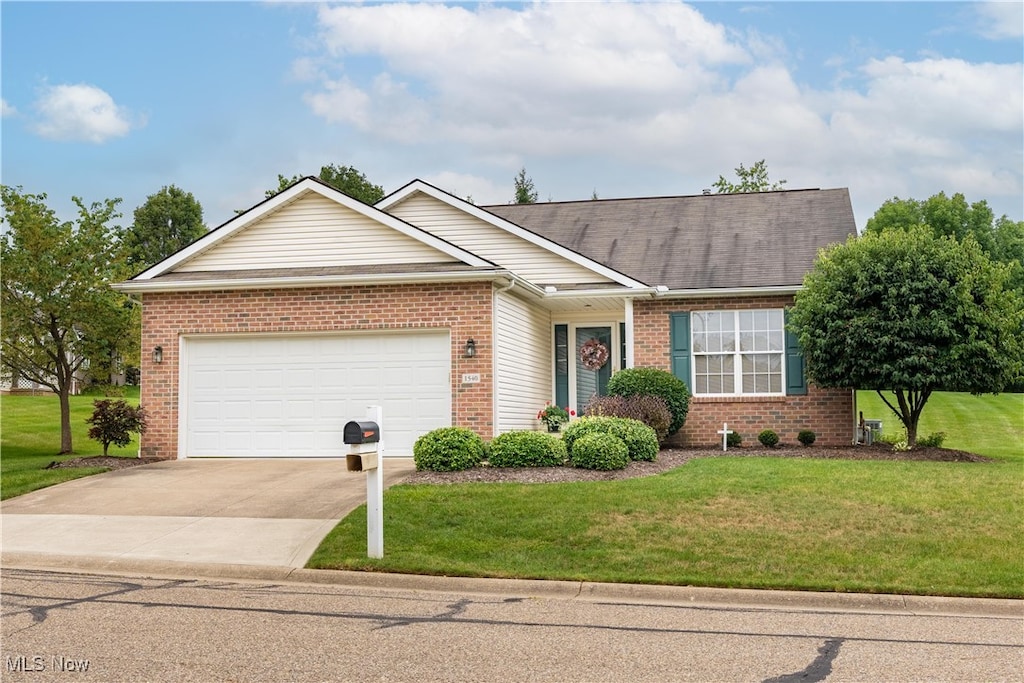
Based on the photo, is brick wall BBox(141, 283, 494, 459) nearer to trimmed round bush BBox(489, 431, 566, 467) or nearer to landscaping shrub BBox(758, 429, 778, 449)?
trimmed round bush BBox(489, 431, 566, 467)

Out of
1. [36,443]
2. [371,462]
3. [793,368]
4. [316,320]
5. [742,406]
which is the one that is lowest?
[36,443]

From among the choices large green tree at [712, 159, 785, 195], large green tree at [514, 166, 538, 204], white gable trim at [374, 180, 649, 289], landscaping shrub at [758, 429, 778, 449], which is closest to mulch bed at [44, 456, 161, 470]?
white gable trim at [374, 180, 649, 289]

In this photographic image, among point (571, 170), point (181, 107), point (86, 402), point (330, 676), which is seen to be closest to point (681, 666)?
point (330, 676)

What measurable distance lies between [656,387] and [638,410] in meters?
1.21

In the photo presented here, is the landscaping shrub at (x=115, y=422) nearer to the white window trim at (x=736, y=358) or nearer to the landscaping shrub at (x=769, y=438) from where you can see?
the white window trim at (x=736, y=358)

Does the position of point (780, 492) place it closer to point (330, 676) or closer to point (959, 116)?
point (330, 676)

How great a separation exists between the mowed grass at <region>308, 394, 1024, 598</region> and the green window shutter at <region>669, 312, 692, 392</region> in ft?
18.6

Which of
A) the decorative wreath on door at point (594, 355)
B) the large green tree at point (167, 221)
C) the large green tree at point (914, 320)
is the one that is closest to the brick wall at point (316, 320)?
the decorative wreath on door at point (594, 355)

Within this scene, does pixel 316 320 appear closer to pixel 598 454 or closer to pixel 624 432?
pixel 624 432

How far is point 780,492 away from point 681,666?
661 centimetres

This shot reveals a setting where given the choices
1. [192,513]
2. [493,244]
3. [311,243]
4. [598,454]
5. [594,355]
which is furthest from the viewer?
[594,355]

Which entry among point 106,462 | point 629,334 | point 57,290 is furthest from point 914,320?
point 57,290

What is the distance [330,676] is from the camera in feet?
20.2

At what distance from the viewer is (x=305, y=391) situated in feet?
58.8
